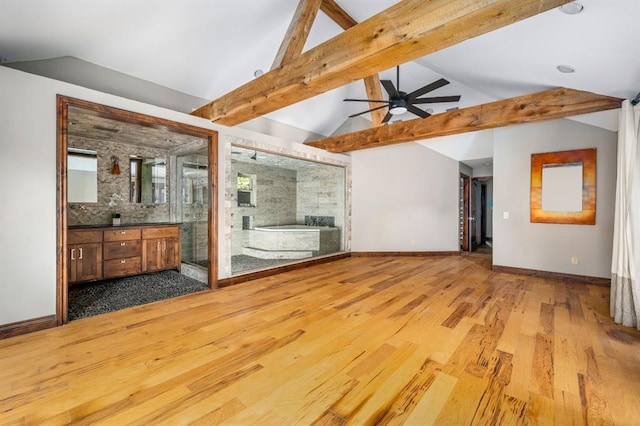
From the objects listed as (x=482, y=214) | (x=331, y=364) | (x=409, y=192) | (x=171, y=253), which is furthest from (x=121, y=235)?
(x=482, y=214)

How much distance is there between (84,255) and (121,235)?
57cm

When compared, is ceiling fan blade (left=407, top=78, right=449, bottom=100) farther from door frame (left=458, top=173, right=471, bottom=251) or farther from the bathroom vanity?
the bathroom vanity

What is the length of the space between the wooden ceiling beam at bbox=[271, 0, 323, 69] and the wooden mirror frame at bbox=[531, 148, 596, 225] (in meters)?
4.51

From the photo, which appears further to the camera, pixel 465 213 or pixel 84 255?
pixel 465 213

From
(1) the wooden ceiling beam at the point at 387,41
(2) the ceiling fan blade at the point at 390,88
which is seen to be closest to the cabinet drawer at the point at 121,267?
(1) the wooden ceiling beam at the point at 387,41

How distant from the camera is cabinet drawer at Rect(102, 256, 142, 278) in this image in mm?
4676

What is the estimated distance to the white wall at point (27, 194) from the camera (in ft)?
8.66

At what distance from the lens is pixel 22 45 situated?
2.73 m

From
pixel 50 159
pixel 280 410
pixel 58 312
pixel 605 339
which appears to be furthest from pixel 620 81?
pixel 58 312

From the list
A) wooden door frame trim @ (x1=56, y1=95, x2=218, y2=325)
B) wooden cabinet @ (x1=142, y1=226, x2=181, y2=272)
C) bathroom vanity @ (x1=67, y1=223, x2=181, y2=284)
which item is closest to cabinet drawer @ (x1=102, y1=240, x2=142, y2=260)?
bathroom vanity @ (x1=67, y1=223, x2=181, y2=284)

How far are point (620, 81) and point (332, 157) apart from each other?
4.59 m

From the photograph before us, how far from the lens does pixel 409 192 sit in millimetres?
7090

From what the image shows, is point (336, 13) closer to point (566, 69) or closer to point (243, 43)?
point (243, 43)

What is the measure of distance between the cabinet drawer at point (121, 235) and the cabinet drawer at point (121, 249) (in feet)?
0.22
